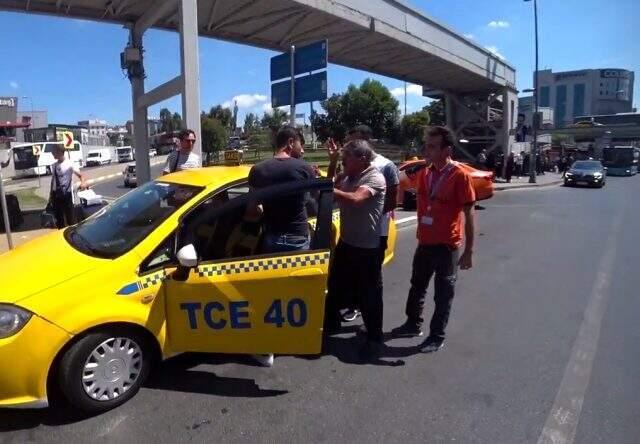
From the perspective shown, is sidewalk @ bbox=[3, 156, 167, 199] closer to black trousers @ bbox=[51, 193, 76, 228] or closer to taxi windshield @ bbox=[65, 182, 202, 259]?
black trousers @ bbox=[51, 193, 76, 228]

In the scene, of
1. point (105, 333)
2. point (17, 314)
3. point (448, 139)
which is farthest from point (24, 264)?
point (448, 139)

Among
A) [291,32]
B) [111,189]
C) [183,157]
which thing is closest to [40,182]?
[111,189]

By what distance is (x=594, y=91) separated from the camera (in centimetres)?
13425

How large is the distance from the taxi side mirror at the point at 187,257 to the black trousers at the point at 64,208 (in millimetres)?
5810

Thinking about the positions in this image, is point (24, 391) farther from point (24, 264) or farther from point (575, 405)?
point (575, 405)

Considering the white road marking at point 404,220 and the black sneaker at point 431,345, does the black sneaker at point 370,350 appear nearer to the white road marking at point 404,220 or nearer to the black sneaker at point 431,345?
the black sneaker at point 431,345

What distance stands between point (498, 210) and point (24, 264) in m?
12.6

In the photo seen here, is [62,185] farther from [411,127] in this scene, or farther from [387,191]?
[411,127]

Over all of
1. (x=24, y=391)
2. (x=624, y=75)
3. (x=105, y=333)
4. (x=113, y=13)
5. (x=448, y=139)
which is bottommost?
(x=24, y=391)

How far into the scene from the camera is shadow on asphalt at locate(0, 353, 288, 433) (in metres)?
2.79

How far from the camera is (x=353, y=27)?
44.7ft

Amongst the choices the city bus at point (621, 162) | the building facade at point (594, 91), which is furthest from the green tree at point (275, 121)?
the building facade at point (594, 91)

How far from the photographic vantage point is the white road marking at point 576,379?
2.69 meters

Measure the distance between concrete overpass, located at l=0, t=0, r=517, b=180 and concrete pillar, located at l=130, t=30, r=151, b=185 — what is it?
23 mm
